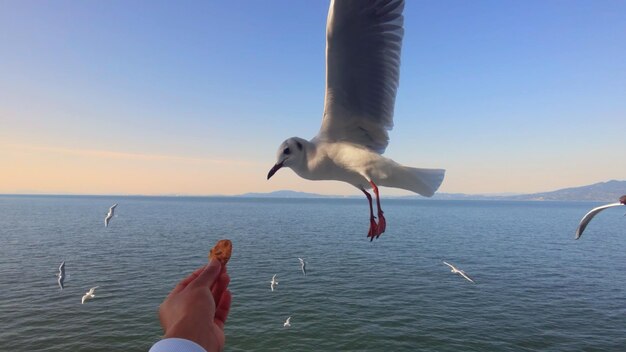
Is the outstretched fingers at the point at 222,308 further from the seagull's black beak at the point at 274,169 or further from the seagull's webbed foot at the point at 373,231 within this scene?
the seagull's webbed foot at the point at 373,231

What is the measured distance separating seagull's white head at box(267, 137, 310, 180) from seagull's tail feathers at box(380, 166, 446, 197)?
110 cm

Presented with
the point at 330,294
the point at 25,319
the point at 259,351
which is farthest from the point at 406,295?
the point at 25,319

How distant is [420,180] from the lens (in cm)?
404

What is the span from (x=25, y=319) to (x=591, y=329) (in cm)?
3782

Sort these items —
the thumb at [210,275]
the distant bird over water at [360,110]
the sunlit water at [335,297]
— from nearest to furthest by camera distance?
the thumb at [210,275], the distant bird over water at [360,110], the sunlit water at [335,297]

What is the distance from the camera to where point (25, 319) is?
24125 millimetres

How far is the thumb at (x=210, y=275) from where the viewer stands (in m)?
1.88

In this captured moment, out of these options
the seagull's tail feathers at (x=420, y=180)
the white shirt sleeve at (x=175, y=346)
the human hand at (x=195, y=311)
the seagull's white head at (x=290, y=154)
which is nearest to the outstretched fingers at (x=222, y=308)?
the human hand at (x=195, y=311)

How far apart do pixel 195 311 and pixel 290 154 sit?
1827 millimetres

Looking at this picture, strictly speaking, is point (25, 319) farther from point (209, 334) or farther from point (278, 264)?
point (209, 334)

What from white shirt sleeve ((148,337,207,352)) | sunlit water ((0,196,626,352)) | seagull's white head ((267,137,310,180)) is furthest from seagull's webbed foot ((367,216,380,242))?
sunlit water ((0,196,626,352))

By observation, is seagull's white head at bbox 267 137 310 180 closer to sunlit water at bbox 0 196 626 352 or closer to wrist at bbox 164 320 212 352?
wrist at bbox 164 320 212 352

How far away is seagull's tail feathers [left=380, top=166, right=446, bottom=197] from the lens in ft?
13.0

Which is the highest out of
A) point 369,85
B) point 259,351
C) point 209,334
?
point 369,85
